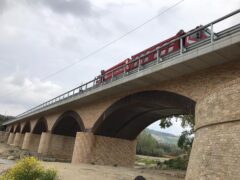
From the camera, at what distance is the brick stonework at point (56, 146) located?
127ft

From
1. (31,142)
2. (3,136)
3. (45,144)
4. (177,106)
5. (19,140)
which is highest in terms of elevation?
(3,136)

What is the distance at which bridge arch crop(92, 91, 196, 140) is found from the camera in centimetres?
1764

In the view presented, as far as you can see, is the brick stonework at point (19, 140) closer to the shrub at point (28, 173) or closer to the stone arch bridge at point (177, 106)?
the stone arch bridge at point (177, 106)

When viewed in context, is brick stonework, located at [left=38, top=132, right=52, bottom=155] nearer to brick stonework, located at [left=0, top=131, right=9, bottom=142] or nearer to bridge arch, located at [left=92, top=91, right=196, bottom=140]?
bridge arch, located at [left=92, top=91, right=196, bottom=140]

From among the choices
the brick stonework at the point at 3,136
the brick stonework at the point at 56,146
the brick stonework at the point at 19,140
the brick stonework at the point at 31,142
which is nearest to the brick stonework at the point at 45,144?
the brick stonework at the point at 56,146

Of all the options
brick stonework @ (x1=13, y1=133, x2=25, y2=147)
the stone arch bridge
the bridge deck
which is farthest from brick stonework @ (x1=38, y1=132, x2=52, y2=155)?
brick stonework @ (x1=13, y1=133, x2=25, y2=147)

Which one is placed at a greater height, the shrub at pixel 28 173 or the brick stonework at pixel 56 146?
the brick stonework at pixel 56 146

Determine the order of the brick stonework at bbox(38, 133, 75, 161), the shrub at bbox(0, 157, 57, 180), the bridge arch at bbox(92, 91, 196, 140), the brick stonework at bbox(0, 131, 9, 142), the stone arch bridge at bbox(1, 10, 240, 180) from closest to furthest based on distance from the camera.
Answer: the stone arch bridge at bbox(1, 10, 240, 180), the shrub at bbox(0, 157, 57, 180), the bridge arch at bbox(92, 91, 196, 140), the brick stonework at bbox(38, 133, 75, 161), the brick stonework at bbox(0, 131, 9, 142)

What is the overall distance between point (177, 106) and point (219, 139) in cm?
641

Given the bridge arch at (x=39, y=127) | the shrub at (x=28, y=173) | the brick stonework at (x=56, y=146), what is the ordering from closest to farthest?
the shrub at (x=28, y=173)
the brick stonework at (x=56, y=146)
the bridge arch at (x=39, y=127)

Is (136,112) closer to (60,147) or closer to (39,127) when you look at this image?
(60,147)

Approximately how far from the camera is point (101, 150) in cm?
2653

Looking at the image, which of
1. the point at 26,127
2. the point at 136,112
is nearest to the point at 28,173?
the point at 136,112

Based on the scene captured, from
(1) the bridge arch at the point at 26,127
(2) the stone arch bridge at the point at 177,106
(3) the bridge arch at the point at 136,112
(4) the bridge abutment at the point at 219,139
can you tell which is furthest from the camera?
(1) the bridge arch at the point at 26,127
